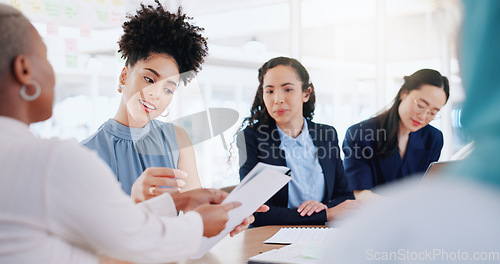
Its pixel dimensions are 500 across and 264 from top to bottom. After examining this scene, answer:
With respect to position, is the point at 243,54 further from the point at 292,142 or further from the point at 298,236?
the point at 298,236

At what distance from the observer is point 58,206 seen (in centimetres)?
58

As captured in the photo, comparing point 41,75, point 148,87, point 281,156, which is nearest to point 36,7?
point 148,87

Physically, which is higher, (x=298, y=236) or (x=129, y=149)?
(x=129, y=149)

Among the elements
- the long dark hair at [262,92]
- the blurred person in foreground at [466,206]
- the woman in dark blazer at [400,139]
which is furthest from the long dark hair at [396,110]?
the blurred person in foreground at [466,206]

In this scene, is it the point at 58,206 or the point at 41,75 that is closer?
the point at 58,206

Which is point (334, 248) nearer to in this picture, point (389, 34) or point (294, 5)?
point (294, 5)

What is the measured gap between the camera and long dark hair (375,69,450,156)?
284cm

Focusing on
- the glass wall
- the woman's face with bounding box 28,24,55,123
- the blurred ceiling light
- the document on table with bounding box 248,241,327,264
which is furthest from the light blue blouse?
the blurred ceiling light

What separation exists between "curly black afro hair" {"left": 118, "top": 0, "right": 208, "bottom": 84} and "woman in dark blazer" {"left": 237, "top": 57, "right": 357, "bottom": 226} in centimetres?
52

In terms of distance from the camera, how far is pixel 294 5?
178 inches

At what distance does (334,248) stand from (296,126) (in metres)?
2.09

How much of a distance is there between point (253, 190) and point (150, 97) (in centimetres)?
97

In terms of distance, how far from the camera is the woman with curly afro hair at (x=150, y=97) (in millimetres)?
1799

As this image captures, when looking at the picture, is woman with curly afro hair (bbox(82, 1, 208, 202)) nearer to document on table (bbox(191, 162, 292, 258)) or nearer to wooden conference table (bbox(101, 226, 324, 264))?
wooden conference table (bbox(101, 226, 324, 264))
